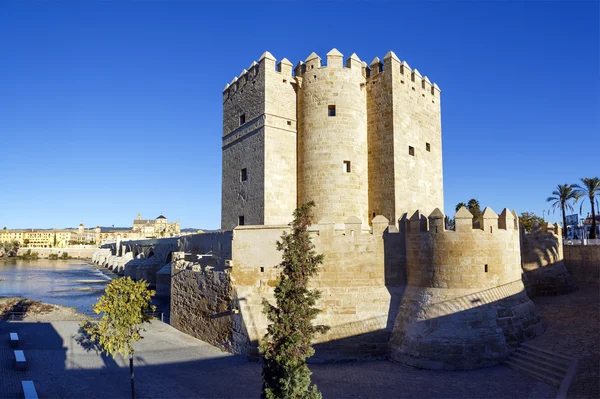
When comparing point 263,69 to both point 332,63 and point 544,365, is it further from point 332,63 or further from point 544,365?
point 544,365

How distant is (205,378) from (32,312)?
20619mm

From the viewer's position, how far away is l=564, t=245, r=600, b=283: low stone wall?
21578 mm

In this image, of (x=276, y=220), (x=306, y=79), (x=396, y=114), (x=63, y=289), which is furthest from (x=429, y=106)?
(x=63, y=289)

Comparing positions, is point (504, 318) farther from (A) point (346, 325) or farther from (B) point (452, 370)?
(A) point (346, 325)

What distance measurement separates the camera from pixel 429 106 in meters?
22.2

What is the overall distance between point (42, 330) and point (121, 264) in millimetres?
44402

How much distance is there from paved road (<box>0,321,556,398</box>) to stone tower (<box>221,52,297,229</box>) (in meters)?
6.98

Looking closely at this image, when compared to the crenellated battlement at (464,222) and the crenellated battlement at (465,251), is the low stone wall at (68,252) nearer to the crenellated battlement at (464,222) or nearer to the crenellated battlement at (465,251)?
the crenellated battlement at (464,222)

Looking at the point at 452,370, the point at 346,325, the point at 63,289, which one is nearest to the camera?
the point at 452,370

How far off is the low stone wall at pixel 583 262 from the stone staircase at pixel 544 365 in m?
11.8

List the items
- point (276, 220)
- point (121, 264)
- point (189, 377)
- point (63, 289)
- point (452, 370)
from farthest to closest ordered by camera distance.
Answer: point (121, 264) < point (63, 289) < point (276, 220) < point (189, 377) < point (452, 370)

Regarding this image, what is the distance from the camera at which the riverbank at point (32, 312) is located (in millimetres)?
25453

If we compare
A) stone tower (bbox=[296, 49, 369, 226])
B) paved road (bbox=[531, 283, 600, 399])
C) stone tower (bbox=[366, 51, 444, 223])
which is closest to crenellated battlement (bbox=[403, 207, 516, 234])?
paved road (bbox=[531, 283, 600, 399])

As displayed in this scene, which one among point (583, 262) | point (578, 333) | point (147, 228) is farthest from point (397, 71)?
point (147, 228)
